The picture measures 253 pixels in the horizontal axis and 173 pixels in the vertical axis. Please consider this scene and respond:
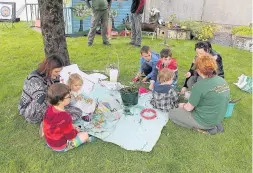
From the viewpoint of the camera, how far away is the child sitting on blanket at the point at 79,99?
11.4 feet

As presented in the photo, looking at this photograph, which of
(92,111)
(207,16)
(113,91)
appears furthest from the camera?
(207,16)

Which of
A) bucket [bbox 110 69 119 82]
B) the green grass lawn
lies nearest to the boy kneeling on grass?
bucket [bbox 110 69 119 82]

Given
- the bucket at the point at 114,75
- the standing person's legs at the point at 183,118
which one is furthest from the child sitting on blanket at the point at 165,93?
the bucket at the point at 114,75

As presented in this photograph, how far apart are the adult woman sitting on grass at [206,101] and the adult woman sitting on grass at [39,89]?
1607 millimetres

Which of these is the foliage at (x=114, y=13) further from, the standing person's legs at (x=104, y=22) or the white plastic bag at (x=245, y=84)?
the white plastic bag at (x=245, y=84)

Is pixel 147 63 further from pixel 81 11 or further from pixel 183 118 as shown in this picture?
pixel 81 11

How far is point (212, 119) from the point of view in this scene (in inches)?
132

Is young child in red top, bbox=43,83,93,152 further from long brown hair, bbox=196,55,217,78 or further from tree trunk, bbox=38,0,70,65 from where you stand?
tree trunk, bbox=38,0,70,65

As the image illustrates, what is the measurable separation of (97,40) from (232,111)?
5.48 meters

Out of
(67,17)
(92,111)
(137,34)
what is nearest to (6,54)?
(67,17)

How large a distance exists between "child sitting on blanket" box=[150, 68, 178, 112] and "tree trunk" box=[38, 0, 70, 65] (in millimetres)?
2173

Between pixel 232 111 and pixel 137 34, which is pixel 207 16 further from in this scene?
pixel 232 111

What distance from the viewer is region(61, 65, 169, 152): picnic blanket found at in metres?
3.29

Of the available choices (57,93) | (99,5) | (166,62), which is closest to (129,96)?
(166,62)
